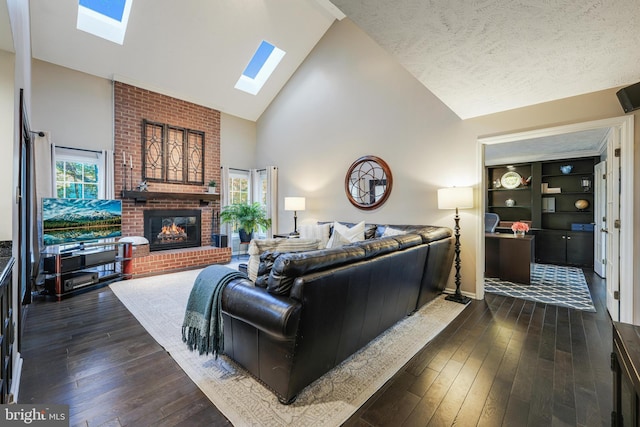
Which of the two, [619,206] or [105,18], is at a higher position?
[105,18]

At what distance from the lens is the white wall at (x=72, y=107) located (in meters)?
4.05

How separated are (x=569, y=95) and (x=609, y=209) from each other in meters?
1.40

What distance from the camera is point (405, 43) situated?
1842mm

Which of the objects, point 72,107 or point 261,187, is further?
point 261,187

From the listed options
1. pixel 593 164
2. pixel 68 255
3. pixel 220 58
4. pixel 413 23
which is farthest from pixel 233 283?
pixel 593 164

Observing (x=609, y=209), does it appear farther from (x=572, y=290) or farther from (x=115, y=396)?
(x=115, y=396)

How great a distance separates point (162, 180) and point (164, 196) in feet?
1.29

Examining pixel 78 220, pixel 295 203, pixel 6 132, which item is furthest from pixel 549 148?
pixel 78 220

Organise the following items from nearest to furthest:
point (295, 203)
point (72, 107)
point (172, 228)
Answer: point (72, 107) → point (295, 203) → point (172, 228)

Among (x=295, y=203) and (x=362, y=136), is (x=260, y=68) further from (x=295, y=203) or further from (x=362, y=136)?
(x=295, y=203)

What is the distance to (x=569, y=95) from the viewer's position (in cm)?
277

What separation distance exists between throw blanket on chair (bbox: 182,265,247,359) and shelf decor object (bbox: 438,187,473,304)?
2.57 m

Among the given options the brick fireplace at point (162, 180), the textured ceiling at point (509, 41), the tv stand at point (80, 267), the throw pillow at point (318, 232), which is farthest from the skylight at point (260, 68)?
the textured ceiling at point (509, 41)

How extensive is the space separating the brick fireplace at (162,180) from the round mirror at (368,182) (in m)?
2.87
